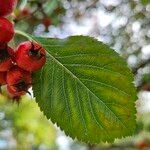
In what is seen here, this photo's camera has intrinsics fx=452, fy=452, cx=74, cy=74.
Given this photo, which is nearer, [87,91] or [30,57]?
[30,57]

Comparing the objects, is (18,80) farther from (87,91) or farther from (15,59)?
(87,91)

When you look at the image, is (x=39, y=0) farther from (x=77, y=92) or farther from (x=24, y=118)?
(x=24, y=118)

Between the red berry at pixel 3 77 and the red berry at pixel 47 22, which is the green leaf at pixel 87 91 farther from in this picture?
the red berry at pixel 47 22

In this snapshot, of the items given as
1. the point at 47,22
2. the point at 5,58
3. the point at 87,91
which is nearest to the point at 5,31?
the point at 5,58

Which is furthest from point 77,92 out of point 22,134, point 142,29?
point 22,134

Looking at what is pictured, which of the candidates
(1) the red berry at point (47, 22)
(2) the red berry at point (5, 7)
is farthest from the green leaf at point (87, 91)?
(1) the red berry at point (47, 22)

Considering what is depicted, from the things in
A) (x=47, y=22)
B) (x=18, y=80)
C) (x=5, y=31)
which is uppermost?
(x=47, y=22)
